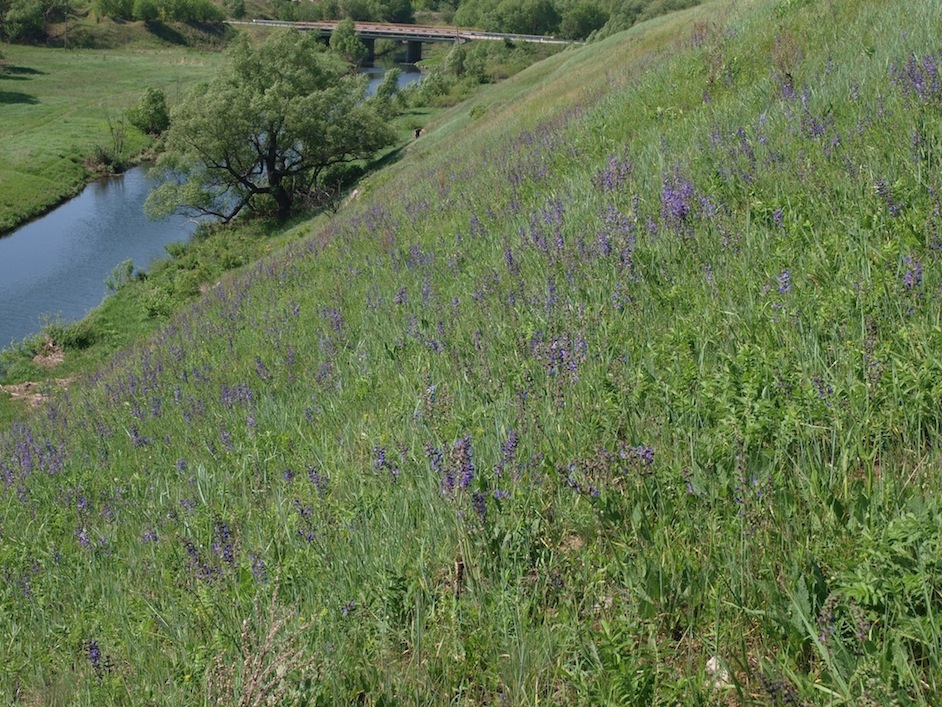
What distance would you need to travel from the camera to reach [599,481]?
288 centimetres

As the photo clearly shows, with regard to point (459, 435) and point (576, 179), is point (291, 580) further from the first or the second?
point (576, 179)

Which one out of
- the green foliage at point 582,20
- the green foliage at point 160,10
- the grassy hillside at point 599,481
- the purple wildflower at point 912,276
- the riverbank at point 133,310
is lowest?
the green foliage at point 582,20

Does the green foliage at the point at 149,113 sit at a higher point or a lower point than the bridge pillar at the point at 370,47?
higher

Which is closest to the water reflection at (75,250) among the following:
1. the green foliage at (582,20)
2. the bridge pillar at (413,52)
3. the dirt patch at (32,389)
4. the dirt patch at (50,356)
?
the dirt patch at (50,356)

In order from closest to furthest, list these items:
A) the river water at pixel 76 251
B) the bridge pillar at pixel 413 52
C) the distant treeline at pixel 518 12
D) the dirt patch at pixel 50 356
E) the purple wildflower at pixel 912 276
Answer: the purple wildflower at pixel 912 276, the dirt patch at pixel 50 356, the river water at pixel 76 251, the distant treeline at pixel 518 12, the bridge pillar at pixel 413 52

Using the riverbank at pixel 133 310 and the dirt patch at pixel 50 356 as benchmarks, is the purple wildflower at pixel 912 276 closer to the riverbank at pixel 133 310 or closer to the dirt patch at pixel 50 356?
the riverbank at pixel 133 310

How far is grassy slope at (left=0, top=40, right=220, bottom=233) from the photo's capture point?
47.2m

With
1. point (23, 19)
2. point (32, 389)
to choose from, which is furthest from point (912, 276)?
point (23, 19)

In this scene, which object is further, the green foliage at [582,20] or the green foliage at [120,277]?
the green foliage at [582,20]

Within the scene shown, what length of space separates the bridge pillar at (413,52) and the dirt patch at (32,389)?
103 meters

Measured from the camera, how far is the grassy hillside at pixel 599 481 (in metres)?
2.34

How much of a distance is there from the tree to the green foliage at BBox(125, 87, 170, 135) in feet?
73.5

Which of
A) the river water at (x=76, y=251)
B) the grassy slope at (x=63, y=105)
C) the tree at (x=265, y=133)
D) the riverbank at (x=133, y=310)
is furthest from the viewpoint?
the grassy slope at (x=63, y=105)

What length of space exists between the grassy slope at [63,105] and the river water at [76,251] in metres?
1.85
